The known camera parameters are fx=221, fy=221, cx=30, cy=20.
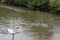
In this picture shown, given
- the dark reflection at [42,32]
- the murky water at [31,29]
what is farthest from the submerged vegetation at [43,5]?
the dark reflection at [42,32]

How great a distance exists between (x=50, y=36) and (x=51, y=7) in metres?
9.15

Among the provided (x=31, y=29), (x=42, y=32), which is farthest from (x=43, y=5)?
(x=42, y=32)

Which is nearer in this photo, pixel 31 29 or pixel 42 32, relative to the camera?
pixel 42 32

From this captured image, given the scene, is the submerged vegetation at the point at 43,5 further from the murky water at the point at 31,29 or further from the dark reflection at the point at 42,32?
the dark reflection at the point at 42,32

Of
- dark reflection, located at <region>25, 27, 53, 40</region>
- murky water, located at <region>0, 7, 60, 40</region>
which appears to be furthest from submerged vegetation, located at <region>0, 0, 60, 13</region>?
dark reflection, located at <region>25, 27, 53, 40</region>

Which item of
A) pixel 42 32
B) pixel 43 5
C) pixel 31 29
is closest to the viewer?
pixel 42 32

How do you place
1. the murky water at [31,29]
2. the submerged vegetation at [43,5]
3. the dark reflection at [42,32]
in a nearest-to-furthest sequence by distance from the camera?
the murky water at [31,29]
the dark reflection at [42,32]
the submerged vegetation at [43,5]

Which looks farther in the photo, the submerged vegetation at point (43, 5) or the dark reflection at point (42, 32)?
the submerged vegetation at point (43, 5)

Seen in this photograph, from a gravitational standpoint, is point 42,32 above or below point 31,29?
below

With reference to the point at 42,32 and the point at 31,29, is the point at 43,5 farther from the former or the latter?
the point at 42,32

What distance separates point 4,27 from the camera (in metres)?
15.4

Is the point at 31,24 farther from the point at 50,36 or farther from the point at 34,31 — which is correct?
the point at 50,36

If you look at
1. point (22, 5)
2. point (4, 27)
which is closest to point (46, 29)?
point (4, 27)

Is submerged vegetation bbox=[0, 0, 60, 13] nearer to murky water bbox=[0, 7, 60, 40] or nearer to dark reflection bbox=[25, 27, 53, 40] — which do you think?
murky water bbox=[0, 7, 60, 40]
